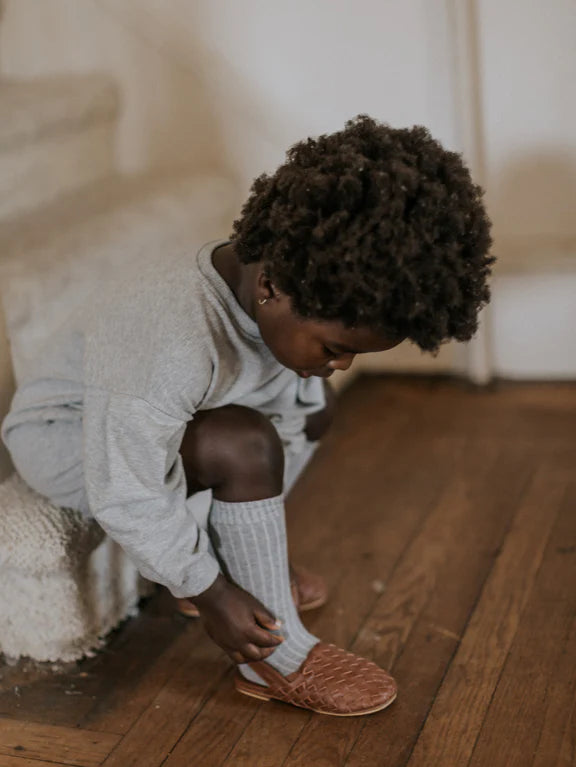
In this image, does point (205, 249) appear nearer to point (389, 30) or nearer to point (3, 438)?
point (3, 438)

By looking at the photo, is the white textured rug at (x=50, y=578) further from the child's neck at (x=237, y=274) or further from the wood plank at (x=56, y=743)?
the child's neck at (x=237, y=274)

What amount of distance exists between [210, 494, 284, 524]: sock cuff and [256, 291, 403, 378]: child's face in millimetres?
153

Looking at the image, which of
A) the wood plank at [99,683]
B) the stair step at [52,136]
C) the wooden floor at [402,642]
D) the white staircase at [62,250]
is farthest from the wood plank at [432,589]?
the stair step at [52,136]

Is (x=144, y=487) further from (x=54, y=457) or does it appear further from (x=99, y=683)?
(x=99, y=683)

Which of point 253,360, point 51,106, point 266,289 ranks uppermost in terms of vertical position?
point 51,106

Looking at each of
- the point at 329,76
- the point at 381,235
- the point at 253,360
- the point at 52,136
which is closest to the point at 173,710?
the point at 253,360

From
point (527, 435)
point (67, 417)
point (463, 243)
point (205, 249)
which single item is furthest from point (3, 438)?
point (527, 435)

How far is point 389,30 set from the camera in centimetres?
178

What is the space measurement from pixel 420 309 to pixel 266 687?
478 mm

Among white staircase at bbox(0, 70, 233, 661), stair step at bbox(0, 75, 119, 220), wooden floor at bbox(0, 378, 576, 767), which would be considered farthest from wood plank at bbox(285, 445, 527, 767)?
stair step at bbox(0, 75, 119, 220)

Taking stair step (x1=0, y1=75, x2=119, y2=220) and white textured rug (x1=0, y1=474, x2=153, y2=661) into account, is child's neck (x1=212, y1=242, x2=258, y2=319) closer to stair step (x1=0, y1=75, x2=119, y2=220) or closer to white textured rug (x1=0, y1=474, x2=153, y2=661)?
white textured rug (x1=0, y1=474, x2=153, y2=661)

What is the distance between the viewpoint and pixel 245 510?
108 centimetres

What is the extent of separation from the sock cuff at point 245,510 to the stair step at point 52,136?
612 mm

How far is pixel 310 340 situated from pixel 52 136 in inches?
30.3
